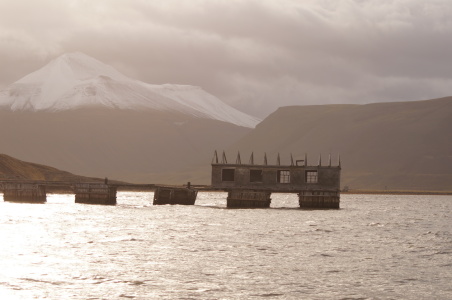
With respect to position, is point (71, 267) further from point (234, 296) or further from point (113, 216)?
point (113, 216)

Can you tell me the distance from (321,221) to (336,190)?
23728mm

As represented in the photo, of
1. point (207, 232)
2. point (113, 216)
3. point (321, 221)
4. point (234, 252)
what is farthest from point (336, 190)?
point (234, 252)

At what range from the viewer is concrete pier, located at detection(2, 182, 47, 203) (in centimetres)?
11794

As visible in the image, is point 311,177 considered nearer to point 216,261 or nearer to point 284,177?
point 284,177

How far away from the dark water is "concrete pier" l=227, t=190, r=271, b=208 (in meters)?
32.6

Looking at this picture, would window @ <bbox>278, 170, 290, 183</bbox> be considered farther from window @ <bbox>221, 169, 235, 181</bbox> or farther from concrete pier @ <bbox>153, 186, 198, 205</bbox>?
concrete pier @ <bbox>153, 186, 198, 205</bbox>

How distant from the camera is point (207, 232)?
67875 mm

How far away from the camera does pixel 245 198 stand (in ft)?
365

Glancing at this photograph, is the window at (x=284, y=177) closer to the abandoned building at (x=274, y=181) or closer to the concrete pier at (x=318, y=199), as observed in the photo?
the abandoned building at (x=274, y=181)

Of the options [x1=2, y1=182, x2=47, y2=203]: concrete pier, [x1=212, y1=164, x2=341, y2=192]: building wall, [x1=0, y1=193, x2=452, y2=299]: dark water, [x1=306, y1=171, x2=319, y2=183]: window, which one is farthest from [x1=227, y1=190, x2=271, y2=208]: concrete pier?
[x1=0, y1=193, x2=452, y2=299]: dark water

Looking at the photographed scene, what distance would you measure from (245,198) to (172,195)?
12.5 metres

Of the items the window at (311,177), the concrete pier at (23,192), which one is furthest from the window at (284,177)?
the concrete pier at (23,192)

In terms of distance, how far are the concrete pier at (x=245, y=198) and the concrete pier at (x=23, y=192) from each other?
3128cm

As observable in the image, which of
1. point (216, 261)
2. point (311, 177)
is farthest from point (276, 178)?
point (216, 261)
